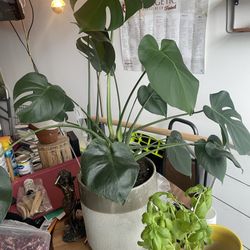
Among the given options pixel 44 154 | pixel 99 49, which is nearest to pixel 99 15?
pixel 99 49

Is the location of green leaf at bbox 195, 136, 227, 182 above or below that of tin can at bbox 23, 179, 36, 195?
above

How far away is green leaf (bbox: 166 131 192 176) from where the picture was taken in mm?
694

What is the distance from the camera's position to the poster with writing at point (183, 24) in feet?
4.31

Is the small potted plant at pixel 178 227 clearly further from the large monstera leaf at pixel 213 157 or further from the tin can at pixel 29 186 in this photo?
the tin can at pixel 29 186

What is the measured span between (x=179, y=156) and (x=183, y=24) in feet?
3.02

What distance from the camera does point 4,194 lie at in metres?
0.49

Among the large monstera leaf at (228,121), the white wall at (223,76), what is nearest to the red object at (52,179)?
the large monstera leaf at (228,121)

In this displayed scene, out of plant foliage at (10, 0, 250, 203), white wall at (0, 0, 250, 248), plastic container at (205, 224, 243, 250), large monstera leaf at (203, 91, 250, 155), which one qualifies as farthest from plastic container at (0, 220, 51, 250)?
white wall at (0, 0, 250, 248)

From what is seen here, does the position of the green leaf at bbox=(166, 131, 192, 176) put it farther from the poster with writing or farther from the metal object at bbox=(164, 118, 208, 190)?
the poster with writing

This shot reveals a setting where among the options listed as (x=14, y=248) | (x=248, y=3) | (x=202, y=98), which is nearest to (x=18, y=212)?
(x=14, y=248)

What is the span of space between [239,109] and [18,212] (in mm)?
1058

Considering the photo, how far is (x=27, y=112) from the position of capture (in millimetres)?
535

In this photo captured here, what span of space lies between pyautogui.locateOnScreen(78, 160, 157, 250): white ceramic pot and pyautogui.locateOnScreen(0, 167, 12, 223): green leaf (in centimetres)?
17

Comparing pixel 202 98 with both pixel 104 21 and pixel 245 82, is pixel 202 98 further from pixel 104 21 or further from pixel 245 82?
pixel 104 21
